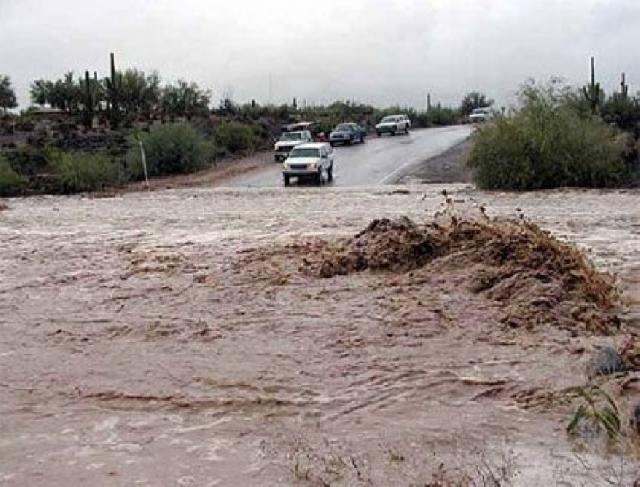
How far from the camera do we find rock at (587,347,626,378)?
930cm

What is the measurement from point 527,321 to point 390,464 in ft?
15.6

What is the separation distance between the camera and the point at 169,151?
50.2 m

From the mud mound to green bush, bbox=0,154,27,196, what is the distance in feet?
89.7

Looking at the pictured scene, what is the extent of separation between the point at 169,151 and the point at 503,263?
1479 inches

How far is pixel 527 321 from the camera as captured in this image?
11.6 m

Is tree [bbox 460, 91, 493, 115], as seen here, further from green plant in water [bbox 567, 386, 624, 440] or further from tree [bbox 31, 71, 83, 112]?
green plant in water [bbox 567, 386, 624, 440]

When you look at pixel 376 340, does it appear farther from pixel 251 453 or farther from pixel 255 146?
pixel 255 146

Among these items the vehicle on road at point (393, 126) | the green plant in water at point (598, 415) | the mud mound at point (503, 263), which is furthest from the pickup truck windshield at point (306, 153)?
the green plant in water at point (598, 415)

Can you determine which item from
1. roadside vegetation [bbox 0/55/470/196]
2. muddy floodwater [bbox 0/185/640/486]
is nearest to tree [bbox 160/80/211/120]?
roadside vegetation [bbox 0/55/470/196]

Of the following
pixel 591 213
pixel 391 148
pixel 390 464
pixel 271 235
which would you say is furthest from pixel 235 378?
pixel 391 148

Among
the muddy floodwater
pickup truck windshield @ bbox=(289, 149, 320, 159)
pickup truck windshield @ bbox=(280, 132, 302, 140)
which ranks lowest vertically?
the muddy floodwater

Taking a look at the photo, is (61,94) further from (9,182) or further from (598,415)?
(598,415)

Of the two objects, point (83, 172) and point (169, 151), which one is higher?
point (169, 151)

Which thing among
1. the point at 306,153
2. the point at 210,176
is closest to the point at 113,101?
the point at 210,176
